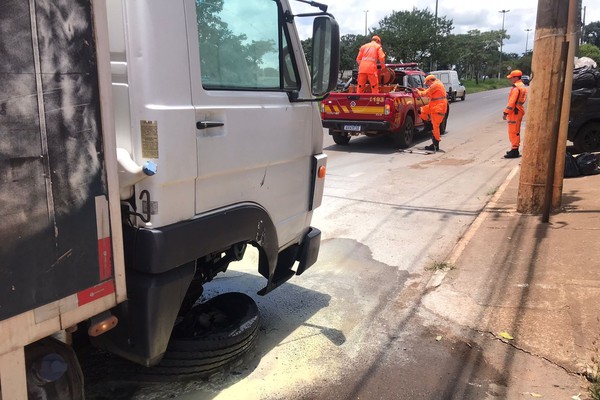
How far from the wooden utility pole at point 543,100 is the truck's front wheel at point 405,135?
6630mm

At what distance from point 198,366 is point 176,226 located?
0.98 metres

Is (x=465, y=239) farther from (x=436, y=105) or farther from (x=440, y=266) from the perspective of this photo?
(x=436, y=105)

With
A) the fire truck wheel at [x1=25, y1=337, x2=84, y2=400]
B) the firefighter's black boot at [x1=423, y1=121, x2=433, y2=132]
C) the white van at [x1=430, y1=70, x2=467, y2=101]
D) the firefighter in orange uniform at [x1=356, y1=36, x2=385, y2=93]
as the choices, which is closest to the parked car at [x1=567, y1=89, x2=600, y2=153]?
the firefighter's black boot at [x1=423, y1=121, x2=433, y2=132]

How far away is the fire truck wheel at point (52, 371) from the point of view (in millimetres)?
1860

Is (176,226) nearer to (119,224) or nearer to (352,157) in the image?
(119,224)

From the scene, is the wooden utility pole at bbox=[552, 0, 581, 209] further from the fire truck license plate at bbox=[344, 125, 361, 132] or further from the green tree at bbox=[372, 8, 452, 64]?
the green tree at bbox=[372, 8, 452, 64]

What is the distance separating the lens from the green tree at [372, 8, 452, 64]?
47375 millimetres

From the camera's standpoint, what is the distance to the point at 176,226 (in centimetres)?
229

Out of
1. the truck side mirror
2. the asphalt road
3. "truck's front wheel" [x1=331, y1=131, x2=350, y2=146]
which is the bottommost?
the asphalt road

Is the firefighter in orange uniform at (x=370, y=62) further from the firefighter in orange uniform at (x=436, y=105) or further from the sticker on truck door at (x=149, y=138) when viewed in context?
the sticker on truck door at (x=149, y=138)

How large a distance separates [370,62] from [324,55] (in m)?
9.32

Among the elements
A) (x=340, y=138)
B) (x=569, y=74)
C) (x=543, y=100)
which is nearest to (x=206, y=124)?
(x=543, y=100)

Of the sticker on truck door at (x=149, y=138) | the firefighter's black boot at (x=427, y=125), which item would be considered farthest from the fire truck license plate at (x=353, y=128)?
the sticker on truck door at (x=149, y=138)

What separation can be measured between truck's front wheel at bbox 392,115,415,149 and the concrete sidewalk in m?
6.63
